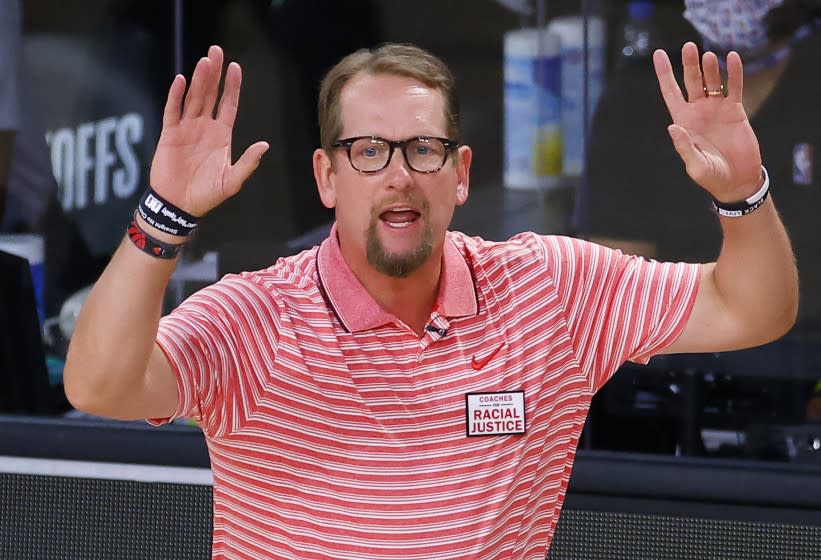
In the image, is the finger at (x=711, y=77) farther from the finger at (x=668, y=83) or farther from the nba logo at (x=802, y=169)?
the nba logo at (x=802, y=169)

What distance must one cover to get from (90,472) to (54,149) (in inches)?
37.6

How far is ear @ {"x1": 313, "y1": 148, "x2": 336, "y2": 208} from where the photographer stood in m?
2.18

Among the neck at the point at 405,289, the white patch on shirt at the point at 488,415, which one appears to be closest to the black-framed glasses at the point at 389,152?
the neck at the point at 405,289

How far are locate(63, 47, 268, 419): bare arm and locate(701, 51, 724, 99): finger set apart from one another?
0.65 m

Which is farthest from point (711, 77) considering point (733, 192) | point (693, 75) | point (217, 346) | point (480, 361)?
point (217, 346)

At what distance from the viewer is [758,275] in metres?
2.12

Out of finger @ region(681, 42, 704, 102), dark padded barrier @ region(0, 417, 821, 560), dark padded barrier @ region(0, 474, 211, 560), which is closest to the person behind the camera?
finger @ region(681, 42, 704, 102)

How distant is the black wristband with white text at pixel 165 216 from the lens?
1.84 metres

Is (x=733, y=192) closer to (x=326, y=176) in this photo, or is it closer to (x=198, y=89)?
(x=326, y=176)

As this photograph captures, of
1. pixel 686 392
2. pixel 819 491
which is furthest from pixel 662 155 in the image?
pixel 819 491

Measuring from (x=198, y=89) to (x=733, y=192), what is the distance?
0.78m

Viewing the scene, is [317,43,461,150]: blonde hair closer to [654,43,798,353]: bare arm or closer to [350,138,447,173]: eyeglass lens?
[350,138,447,173]: eyeglass lens

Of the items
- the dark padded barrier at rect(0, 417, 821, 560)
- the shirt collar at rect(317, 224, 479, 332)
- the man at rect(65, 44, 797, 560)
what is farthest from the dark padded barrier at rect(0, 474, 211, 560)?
the shirt collar at rect(317, 224, 479, 332)

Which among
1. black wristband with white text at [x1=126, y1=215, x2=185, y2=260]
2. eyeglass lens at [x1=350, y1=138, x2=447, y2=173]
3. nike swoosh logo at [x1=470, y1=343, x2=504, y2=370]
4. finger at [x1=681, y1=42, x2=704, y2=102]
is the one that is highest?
finger at [x1=681, y1=42, x2=704, y2=102]
